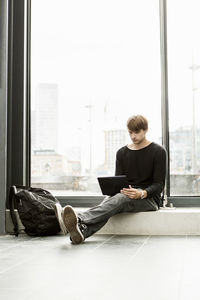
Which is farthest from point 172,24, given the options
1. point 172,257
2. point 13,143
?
point 172,257

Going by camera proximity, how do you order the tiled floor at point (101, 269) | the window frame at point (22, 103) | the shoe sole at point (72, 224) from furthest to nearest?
the window frame at point (22, 103), the shoe sole at point (72, 224), the tiled floor at point (101, 269)

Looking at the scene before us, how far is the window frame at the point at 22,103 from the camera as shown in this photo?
4312 mm

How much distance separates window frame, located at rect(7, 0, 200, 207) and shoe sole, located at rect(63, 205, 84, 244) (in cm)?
117

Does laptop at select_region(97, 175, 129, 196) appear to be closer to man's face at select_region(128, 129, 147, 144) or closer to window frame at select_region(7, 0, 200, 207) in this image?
man's face at select_region(128, 129, 147, 144)

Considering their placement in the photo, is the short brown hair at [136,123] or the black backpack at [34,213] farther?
the short brown hair at [136,123]

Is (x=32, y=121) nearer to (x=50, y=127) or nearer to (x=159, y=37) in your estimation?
(x=50, y=127)

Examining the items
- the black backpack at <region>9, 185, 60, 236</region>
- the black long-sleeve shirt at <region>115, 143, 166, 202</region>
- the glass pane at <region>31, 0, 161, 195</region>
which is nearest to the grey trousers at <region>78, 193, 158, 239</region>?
the black long-sleeve shirt at <region>115, 143, 166, 202</region>

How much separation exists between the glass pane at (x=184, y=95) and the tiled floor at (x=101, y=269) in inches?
32.9

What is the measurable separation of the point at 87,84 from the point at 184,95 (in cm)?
97

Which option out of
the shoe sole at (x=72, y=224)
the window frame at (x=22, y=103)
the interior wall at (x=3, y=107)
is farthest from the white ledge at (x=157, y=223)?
the interior wall at (x=3, y=107)

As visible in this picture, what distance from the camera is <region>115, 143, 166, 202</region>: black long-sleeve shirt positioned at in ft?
12.3

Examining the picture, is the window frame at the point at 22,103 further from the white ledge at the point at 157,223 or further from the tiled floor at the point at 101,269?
the tiled floor at the point at 101,269

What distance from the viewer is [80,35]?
4.55 metres

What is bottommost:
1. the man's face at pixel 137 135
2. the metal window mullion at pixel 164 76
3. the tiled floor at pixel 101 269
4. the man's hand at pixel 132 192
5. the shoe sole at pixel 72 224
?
the tiled floor at pixel 101 269
